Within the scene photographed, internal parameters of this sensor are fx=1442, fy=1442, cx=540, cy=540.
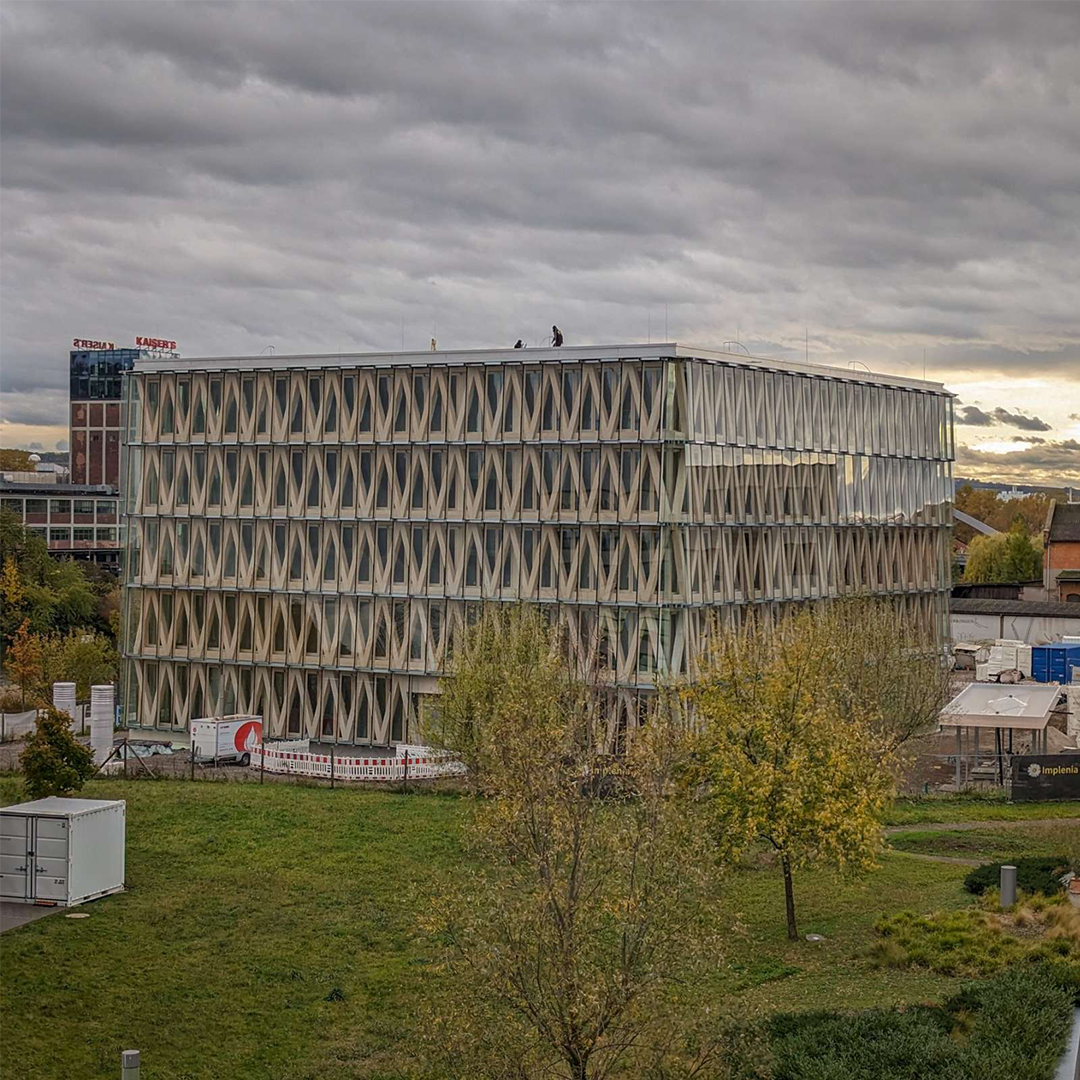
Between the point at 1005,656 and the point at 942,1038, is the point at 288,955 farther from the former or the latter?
the point at 1005,656

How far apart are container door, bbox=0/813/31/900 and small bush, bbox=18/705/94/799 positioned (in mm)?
3781

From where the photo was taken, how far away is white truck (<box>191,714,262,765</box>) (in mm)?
57688

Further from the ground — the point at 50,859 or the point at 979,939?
the point at 50,859

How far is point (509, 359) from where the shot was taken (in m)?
A: 58.7

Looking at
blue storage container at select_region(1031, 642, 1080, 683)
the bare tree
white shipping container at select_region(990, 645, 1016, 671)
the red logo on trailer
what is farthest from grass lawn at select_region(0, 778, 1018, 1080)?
white shipping container at select_region(990, 645, 1016, 671)

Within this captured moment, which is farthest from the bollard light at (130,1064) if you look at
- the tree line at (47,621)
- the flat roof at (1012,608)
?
the flat roof at (1012,608)

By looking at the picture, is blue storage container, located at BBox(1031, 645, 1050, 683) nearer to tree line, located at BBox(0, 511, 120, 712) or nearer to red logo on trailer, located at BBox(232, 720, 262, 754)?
red logo on trailer, located at BBox(232, 720, 262, 754)

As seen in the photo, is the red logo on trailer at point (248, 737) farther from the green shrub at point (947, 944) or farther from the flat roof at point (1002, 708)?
the green shrub at point (947, 944)

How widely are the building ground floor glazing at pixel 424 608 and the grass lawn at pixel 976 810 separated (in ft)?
36.5

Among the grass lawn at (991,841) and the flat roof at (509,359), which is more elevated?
the flat roof at (509,359)

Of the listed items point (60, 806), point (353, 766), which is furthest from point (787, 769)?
point (353, 766)

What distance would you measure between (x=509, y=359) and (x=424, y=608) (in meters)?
11.2

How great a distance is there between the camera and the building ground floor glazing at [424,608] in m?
56.4

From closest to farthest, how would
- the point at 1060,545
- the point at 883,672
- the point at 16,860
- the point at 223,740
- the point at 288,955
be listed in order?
1. the point at 288,955
2. the point at 16,860
3. the point at 883,672
4. the point at 223,740
5. the point at 1060,545
